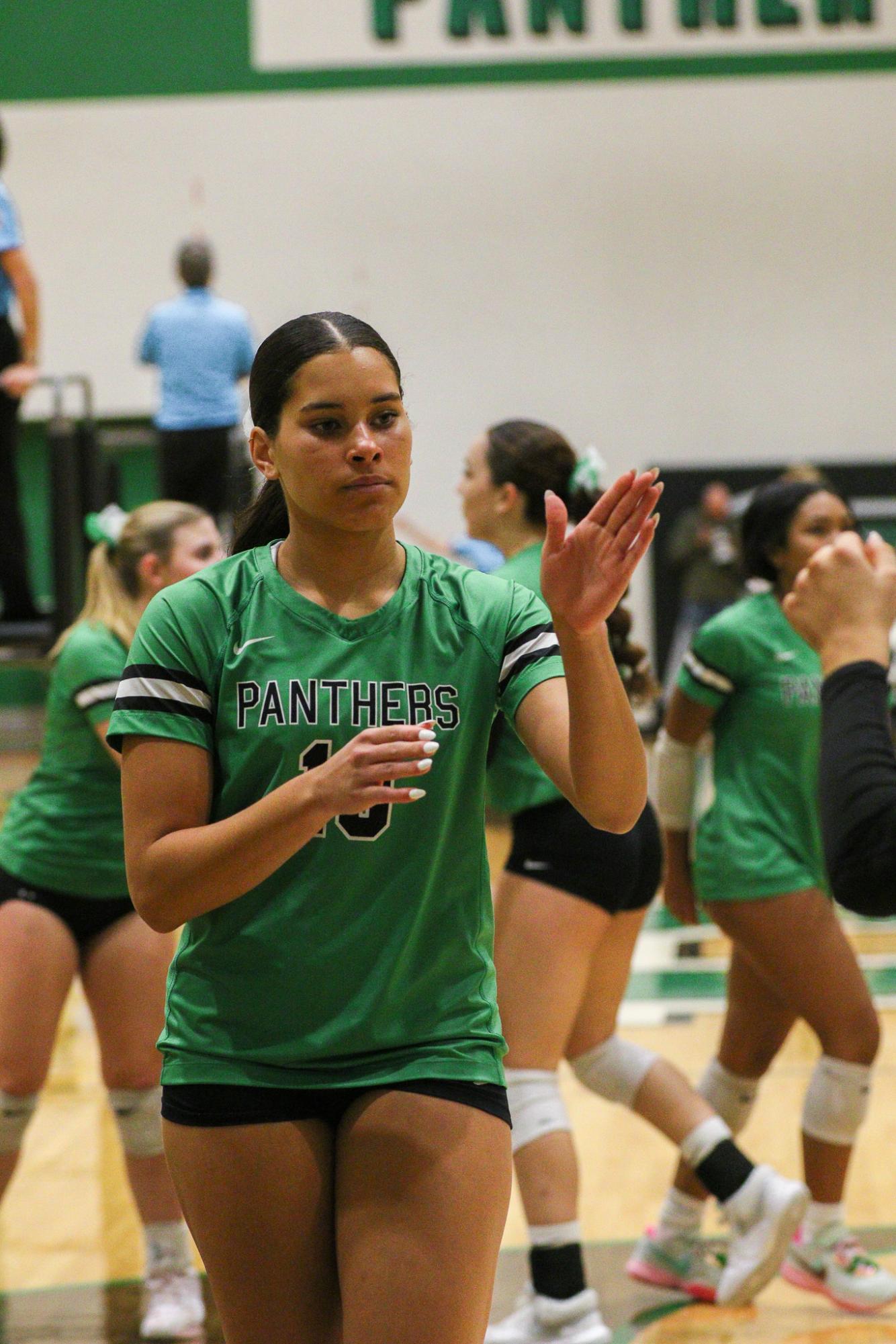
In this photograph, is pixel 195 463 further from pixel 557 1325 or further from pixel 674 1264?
pixel 557 1325

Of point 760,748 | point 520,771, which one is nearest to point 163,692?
point 520,771

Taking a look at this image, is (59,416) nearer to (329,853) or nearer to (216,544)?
(216,544)

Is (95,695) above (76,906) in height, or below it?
above

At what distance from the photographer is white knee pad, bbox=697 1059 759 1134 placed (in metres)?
4.16

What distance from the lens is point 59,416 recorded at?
26.8 ft

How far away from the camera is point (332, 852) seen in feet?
6.67

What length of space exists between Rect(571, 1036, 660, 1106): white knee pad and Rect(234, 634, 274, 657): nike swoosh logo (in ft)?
6.86

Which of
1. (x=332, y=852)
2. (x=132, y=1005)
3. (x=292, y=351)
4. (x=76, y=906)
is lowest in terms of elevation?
(x=132, y=1005)

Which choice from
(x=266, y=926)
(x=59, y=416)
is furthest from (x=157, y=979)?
(x=59, y=416)

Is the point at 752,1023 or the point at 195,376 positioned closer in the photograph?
the point at 752,1023

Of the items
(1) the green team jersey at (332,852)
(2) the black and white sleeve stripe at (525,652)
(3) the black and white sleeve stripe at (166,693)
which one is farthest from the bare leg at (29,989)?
(2) the black and white sleeve stripe at (525,652)

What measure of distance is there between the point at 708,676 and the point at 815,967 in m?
0.73

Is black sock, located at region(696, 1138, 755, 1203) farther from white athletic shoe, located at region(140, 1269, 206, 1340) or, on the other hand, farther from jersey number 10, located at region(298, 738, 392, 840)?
jersey number 10, located at region(298, 738, 392, 840)

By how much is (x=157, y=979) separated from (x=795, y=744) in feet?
5.26
